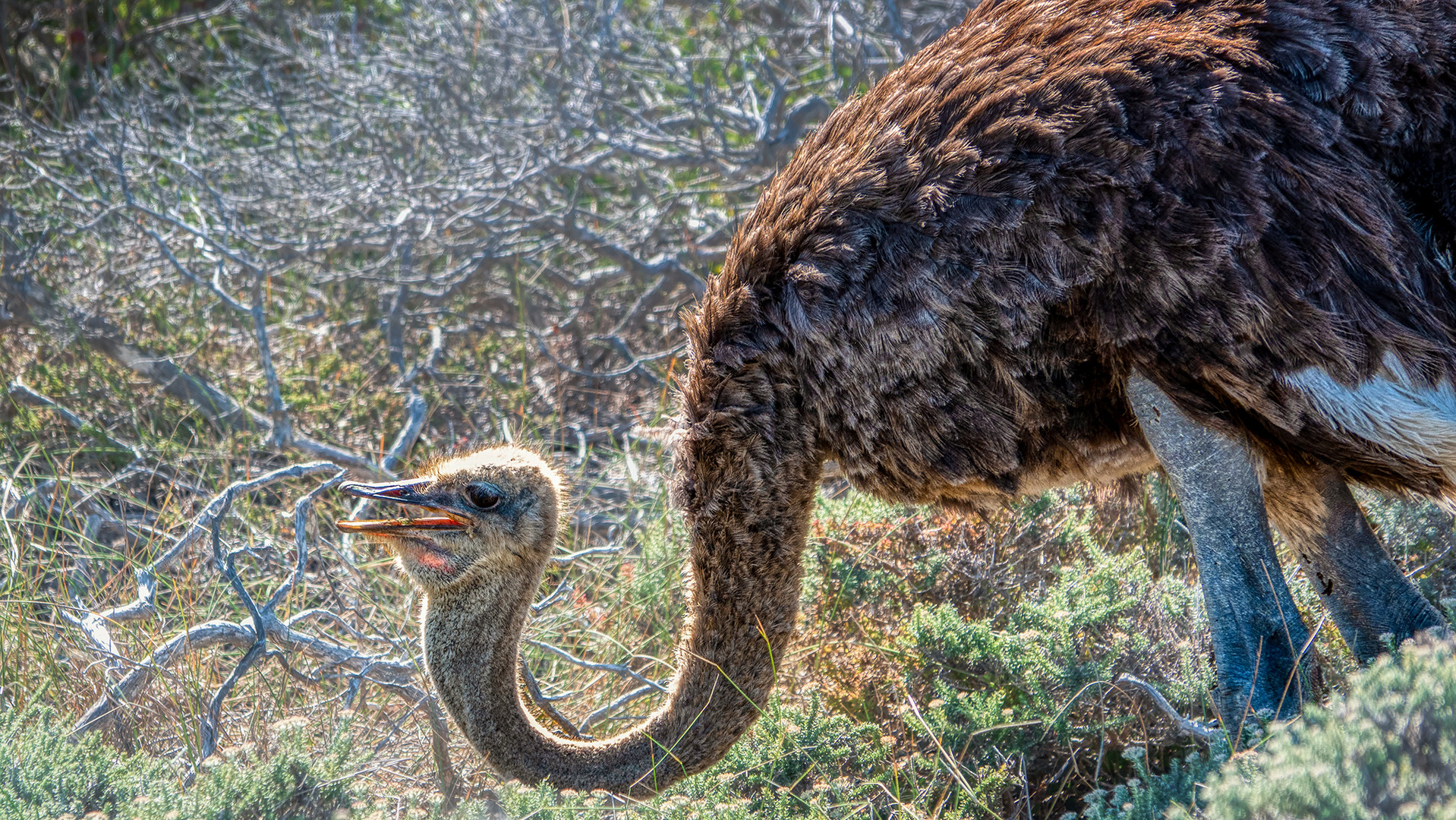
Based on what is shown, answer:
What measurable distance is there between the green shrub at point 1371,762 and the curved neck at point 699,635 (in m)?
1.33

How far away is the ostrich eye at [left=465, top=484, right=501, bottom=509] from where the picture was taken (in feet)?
10.0

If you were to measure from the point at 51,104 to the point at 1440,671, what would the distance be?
7884mm

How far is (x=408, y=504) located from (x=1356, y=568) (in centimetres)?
226

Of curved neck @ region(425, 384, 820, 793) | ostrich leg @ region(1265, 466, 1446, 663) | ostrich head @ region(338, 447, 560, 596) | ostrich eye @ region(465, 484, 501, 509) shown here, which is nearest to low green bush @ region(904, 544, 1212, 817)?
ostrich leg @ region(1265, 466, 1446, 663)

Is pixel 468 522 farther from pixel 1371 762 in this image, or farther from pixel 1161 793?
pixel 1371 762

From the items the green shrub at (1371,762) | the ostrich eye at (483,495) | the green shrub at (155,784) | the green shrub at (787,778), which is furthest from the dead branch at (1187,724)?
the green shrub at (155,784)

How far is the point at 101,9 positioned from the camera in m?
7.84

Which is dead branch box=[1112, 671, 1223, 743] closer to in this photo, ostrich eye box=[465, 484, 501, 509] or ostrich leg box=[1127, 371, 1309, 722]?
ostrich leg box=[1127, 371, 1309, 722]

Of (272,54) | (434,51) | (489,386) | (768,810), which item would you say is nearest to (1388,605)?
(768,810)

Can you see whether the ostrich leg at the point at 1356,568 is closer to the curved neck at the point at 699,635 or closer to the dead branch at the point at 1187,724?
the dead branch at the point at 1187,724

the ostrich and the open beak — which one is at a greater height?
the ostrich

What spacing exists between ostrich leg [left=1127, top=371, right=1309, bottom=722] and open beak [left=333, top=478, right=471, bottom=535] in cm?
155

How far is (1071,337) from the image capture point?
266 cm

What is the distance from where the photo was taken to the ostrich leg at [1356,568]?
3.03m
